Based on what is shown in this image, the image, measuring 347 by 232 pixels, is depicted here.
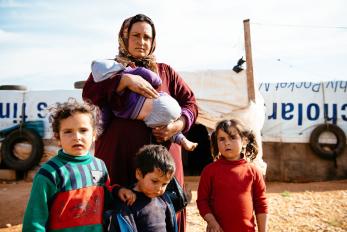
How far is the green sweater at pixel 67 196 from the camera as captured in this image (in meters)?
1.62

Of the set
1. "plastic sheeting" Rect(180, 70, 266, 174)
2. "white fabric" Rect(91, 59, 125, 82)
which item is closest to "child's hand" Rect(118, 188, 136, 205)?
"white fabric" Rect(91, 59, 125, 82)

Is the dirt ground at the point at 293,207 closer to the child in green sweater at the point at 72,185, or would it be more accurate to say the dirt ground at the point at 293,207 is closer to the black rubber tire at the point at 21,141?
the black rubber tire at the point at 21,141

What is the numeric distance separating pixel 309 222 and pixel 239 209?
3.26 metres

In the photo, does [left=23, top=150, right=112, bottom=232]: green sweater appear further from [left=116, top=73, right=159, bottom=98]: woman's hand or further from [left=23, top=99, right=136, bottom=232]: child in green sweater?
[left=116, top=73, right=159, bottom=98]: woman's hand

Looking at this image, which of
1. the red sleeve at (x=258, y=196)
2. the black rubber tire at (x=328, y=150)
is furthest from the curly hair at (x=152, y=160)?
the black rubber tire at (x=328, y=150)

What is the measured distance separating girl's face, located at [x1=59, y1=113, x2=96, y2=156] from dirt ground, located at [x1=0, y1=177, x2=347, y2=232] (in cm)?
319

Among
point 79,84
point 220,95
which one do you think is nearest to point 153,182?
point 220,95

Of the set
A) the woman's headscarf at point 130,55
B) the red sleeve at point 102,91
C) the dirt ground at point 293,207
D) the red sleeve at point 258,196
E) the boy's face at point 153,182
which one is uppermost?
the woman's headscarf at point 130,55

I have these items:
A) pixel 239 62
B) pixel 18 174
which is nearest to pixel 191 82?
pixel 239 62

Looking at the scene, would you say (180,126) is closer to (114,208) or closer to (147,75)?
(147,75)

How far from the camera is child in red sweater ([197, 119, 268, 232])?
2188 millimetres

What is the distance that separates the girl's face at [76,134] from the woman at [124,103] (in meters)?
0.21

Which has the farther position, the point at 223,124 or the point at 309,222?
the point at 309,222

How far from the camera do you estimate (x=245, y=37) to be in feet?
21.8
